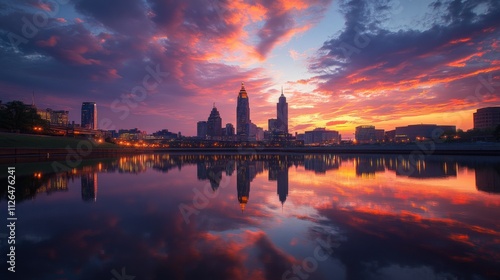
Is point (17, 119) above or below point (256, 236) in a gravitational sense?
above

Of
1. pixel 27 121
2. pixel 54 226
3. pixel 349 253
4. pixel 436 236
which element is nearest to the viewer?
pixel 349 253

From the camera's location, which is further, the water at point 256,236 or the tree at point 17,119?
the tree at point 17,119

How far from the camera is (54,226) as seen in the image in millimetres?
11359

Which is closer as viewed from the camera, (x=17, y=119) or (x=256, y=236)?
(x=256, y=236)

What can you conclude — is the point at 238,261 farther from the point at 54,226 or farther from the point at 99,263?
the point at 54,226

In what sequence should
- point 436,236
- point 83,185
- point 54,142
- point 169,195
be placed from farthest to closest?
point 54,142, point 83,185, point 169,195, point 436,236

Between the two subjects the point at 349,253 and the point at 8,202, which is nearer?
the point at 349,253

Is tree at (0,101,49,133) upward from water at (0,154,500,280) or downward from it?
upward


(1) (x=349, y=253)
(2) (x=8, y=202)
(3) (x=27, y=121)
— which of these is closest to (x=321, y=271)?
(1) (x=349, y=253)

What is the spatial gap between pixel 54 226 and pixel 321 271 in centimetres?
1096

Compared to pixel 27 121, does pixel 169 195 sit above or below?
below

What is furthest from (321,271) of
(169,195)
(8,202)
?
(8,202)

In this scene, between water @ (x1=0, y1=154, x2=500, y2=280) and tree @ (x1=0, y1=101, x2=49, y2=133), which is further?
tree @ (x1=0, y1=101, x2=49, y2=133)

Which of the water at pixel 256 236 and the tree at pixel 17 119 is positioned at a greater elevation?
the tree at pixel 17 119
